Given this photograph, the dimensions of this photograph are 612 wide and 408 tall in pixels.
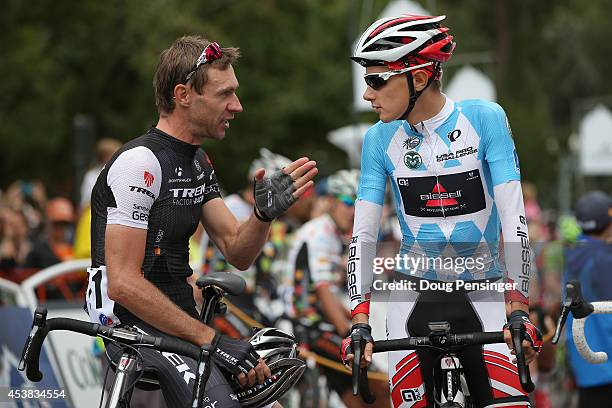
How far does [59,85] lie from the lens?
2852 centimetres

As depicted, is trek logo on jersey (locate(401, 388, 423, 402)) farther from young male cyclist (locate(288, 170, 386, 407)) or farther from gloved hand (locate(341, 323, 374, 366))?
young male cyclist (locate(288, 170, 386, 407))

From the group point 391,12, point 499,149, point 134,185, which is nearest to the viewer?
point 134,185

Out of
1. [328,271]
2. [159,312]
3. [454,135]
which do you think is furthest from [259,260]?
[159,312]

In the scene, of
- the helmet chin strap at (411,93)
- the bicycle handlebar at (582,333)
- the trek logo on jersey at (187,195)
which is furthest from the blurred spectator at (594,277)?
the trek logo on jersey at (187,195)

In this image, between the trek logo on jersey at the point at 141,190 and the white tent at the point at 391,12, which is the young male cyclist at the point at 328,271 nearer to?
the white tent at the point at 391,12

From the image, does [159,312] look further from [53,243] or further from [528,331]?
[53,243]

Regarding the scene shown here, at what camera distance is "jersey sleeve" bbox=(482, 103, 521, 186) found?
16.3 feet

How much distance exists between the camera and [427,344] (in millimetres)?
4754

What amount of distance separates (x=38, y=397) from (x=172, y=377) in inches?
62.9

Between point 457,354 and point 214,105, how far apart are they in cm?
146

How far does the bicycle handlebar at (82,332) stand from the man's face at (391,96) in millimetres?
1290

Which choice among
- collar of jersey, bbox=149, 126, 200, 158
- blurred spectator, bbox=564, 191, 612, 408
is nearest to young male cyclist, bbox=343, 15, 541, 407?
collar of jersey, bbox=149, 126, 200, 158

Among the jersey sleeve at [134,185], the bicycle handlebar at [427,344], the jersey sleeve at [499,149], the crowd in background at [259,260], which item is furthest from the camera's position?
the crowd in background at [259,260]

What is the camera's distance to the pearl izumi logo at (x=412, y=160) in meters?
5.18
